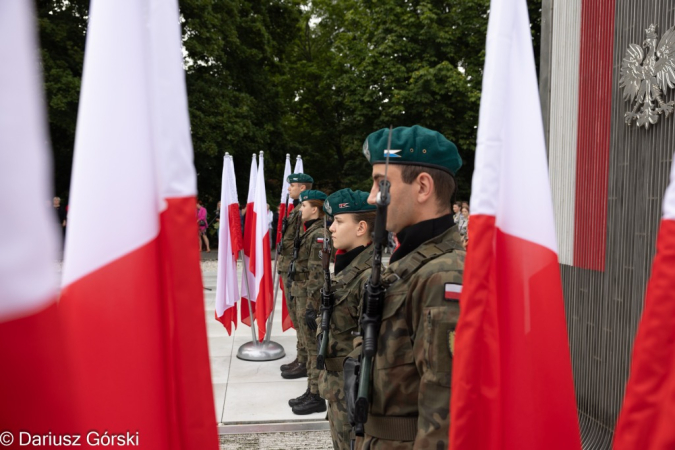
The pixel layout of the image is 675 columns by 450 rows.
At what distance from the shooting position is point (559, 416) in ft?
5.16

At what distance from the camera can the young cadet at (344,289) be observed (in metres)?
3.48

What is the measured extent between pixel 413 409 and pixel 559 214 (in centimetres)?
Answer: 367

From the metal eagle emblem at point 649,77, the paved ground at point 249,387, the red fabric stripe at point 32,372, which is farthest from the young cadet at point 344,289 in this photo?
the red fabric stripe at point 32,372

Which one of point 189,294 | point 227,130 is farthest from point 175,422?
point 227,130

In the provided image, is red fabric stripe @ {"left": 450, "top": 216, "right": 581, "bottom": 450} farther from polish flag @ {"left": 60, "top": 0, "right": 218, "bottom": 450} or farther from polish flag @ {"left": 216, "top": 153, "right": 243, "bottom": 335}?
polish flag @ {"left": 216, "top": 153, "right": 243, "bottom": 335}

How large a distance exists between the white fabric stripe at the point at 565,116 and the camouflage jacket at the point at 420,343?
3202mm

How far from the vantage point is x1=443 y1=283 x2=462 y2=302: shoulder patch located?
6.14 ft

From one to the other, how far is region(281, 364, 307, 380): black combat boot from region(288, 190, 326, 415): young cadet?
0.49 m

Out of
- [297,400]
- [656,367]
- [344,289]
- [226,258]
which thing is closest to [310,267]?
[297,400]

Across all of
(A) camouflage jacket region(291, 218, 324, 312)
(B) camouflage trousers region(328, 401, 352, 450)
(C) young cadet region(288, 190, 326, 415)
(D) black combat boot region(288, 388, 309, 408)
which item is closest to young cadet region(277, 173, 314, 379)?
(C) young cadet region(288, 190, 326, 415)

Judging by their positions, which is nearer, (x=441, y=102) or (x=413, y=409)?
(x=413, y=409)

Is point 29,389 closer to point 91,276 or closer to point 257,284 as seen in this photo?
point 91,276

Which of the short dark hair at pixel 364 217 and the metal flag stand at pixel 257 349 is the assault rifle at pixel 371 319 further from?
the metal flag stand at pixel 257 349

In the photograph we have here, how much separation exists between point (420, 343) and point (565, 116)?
382cm
